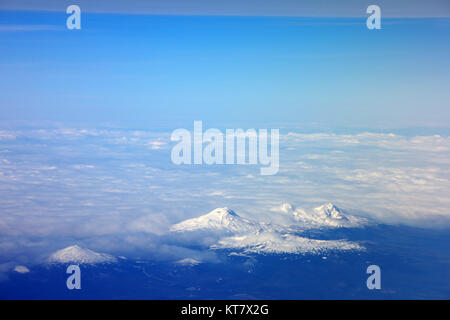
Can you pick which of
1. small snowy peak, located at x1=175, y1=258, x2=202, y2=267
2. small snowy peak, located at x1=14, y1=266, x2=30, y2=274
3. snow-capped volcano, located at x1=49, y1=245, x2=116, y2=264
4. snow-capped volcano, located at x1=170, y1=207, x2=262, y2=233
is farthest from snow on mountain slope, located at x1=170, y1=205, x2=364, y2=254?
small snowy peak, located at x1=14, y1=266, x2=30, y2=274

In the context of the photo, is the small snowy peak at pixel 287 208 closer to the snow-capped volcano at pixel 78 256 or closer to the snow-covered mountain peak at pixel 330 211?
the snow-covered mountain peak at pixel 330 211

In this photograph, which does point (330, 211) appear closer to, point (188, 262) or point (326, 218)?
point (326, 218)

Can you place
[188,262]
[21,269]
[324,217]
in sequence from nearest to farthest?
[21,269] → [188,262] → [324,217]

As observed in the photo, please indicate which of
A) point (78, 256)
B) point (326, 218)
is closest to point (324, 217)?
point (326, 218)

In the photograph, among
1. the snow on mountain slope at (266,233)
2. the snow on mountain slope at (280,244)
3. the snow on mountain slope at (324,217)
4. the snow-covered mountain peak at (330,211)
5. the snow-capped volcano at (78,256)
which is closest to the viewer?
the snow-capped volcano at (78,256)

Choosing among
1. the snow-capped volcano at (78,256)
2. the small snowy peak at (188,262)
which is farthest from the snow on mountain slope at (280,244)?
the snow-capped volcano at (78,256)
